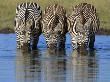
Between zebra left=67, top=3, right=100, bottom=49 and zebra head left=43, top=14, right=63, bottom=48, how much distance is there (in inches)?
19.3

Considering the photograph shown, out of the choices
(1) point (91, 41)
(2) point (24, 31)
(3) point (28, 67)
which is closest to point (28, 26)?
(2) point (24, 31)

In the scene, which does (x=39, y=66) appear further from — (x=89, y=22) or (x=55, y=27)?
(x=89, y=22)

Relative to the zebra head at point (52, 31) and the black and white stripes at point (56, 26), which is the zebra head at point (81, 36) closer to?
the black and white stripes at point (56, 26)

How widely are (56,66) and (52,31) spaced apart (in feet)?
26.3

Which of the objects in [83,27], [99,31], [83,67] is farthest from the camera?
[99,31]

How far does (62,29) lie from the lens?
117 ft

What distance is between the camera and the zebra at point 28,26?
116 feet

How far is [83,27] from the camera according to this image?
35.0 metres

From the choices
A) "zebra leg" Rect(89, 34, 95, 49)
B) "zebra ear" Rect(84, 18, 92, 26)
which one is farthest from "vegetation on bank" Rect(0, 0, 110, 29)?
"zebra ear" Rect(84, 18, 92, 26)

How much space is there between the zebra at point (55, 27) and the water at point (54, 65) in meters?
0.47

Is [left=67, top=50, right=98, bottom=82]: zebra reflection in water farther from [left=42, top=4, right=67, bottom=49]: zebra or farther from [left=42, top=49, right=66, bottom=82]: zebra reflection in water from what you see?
[left=42, top=4, right=67, bottom=49]: zebra

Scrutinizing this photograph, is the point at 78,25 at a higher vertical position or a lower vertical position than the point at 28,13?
lower

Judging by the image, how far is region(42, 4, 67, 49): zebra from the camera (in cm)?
3531

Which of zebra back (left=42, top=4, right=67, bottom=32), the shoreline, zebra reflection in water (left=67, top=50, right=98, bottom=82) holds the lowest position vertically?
zebra reflection in water (left=67, top=50, right=98, bottom=82)
